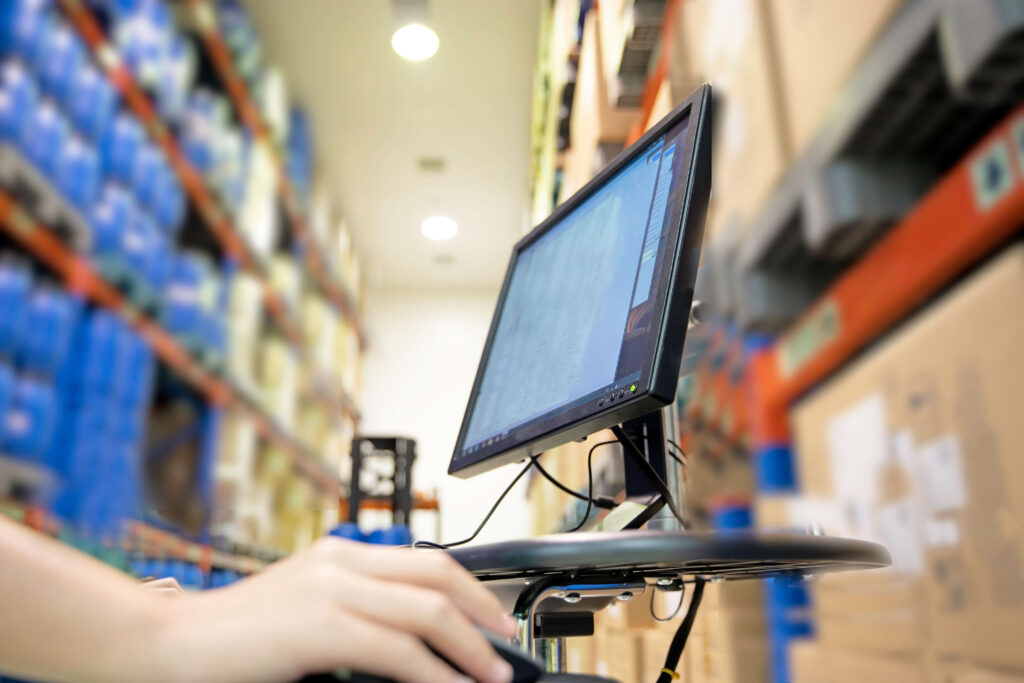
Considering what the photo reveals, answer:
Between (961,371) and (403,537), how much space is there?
1.82 m

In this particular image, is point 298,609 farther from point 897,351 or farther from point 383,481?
point 383,481

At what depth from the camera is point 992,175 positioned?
1.27 feet

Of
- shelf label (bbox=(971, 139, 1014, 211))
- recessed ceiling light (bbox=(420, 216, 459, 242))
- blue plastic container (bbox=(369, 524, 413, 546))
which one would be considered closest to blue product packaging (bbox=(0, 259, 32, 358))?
blue plastic container (bbox=(369, 524, 413, 546))

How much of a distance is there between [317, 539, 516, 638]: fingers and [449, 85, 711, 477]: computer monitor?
0.79ft

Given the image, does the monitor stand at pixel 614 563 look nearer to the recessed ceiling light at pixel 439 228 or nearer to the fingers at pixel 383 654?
the fingers at pixel 383 654

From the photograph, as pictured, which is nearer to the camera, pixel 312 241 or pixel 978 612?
pixel 978 612

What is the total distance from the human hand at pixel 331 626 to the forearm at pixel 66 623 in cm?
1

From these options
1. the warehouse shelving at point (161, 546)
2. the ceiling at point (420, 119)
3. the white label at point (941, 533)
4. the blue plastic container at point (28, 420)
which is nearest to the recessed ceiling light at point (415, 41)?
the ceiling at point (420, 119)

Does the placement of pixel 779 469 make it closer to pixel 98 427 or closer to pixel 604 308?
pixel 604 308

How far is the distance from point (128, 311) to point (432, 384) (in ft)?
8.52

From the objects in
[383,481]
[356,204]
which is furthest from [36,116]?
[356,204]

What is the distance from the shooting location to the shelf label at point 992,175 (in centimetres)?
37

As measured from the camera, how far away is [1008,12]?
1.11ft

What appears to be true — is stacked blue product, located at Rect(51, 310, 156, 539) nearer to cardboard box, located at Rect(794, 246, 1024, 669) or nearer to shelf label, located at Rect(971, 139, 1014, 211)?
cardboard box, located at Rect(794, 246, 1024, 669)
